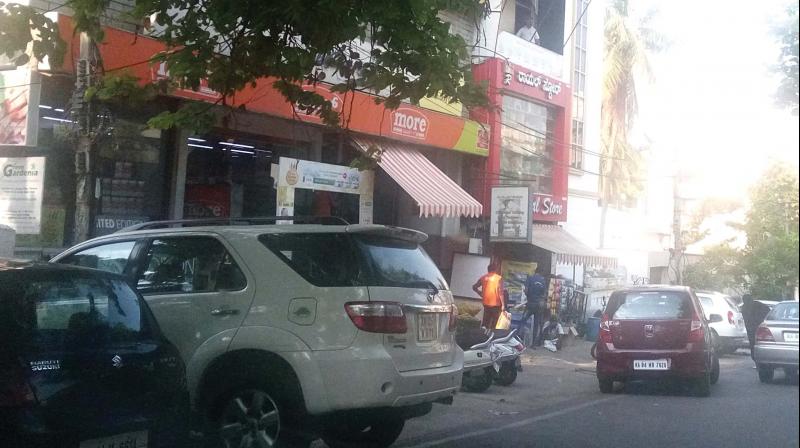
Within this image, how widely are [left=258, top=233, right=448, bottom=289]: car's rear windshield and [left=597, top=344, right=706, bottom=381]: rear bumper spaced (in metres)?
5.23

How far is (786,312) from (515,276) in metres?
13.6

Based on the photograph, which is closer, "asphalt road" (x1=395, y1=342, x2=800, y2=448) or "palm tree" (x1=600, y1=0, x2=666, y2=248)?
"asphalt road" (x1=395, y1=342, x2=800, y2=448)

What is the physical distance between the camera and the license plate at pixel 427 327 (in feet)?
19.7

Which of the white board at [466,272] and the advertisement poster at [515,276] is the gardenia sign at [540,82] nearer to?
the advertisement poster at [515,276]

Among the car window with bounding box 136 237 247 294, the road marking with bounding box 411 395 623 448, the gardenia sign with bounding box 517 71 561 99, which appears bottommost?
the road marking with bounding box 411 395 623 448

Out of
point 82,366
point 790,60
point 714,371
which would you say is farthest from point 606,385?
point 790,60

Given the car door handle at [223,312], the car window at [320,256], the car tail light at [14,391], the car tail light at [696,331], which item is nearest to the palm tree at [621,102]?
the car tail light at [696,331]

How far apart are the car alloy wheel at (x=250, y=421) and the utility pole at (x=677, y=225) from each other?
3539 mm

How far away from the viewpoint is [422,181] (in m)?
14.6

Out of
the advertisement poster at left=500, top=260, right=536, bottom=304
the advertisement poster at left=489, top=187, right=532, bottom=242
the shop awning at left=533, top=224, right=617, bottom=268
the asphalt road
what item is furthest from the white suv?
the advertisement poster at left=500, top=260, right=536, bottom=304

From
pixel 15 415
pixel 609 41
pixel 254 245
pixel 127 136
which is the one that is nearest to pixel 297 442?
pixel 254 245

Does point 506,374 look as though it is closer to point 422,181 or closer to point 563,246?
point 422,181

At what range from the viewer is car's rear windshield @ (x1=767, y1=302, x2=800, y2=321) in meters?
3.18

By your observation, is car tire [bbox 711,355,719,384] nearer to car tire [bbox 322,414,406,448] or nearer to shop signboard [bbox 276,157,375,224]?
car tire [bbox 322,414,406,448]
